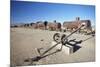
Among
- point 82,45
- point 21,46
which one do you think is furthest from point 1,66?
point 82,45

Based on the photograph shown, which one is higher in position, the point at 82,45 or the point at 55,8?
the point at 55,8

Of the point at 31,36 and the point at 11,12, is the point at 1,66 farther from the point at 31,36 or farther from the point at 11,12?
the point at 11,12

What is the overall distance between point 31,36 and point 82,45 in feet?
1.98

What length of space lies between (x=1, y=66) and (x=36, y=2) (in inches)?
29.2

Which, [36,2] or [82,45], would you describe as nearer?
[36,2]

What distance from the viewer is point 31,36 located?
1.84 m

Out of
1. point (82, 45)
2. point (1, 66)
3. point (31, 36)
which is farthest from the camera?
point (82, 45)

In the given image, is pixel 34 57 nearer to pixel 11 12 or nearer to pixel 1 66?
pixel 1 66

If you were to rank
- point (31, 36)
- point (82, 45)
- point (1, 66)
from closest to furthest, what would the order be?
point (1, 66)
point (31, 36)
point (82, 45)

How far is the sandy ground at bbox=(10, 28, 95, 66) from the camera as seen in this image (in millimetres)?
1781

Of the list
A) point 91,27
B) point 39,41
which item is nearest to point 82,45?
point 91,27

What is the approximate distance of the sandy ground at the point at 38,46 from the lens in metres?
1.78

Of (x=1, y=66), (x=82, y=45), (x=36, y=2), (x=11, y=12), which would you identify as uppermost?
(x=36, y=2)

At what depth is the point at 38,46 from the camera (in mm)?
1861
